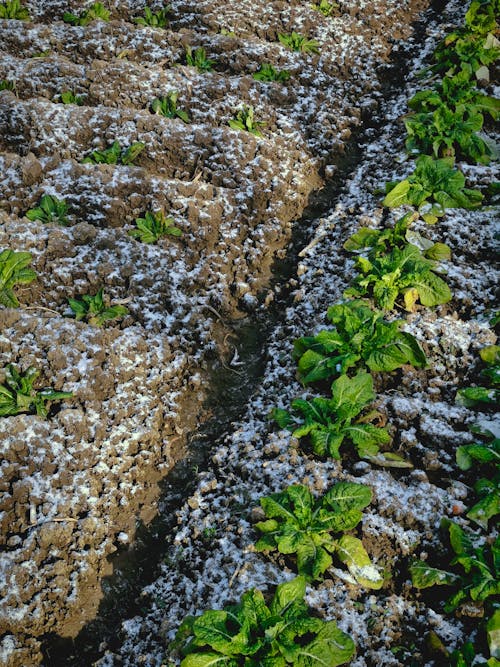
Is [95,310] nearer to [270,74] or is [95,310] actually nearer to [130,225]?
[130,225]

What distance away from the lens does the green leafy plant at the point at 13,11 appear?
659 cm

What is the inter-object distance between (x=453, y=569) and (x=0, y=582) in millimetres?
2210

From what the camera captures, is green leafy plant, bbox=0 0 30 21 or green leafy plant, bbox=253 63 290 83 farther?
green leafy plant, bbox=0 0 30 21

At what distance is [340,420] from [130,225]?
8.14 feet

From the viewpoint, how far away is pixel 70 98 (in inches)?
215

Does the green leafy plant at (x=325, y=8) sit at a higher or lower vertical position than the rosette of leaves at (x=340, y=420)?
higher

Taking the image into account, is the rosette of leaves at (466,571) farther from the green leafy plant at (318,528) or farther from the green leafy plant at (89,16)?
the green leafy plant at (89,16)

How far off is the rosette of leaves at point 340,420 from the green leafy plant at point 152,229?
1865 mm

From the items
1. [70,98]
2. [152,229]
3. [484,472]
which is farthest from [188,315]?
[70,98]

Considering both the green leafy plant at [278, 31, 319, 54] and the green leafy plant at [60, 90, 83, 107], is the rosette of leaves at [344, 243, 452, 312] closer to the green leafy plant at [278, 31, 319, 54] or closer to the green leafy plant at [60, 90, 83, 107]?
the green leafy plant at [60, 90, 83, 107]

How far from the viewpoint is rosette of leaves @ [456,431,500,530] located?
2617 mm

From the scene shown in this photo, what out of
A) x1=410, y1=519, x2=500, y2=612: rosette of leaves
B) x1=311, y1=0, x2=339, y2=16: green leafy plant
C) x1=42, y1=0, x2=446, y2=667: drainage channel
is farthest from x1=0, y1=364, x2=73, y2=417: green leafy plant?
x1=311, y1=0, x2=339, y2=16: green leafy plant

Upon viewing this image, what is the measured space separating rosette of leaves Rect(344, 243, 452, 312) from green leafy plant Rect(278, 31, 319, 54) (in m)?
3.82

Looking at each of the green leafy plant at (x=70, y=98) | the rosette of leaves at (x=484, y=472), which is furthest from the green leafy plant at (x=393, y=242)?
the green leafy plant at (x=70, y=98)
